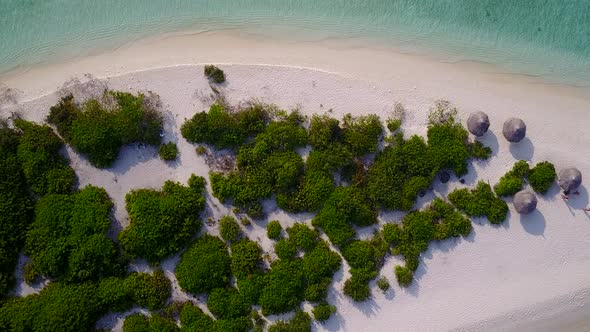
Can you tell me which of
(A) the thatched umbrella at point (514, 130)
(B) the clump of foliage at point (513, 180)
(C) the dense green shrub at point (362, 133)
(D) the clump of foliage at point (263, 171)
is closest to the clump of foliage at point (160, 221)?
(D) the clump of foliage at point (263, 171)

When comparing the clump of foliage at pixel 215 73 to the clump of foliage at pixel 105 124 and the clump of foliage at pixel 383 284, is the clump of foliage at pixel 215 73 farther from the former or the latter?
the clump of foliage at pixel 383 284

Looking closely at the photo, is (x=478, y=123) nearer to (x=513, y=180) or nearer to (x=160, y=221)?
(x=513, y=180)

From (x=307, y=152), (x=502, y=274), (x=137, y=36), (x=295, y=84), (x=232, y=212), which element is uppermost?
(x=137, y=36)

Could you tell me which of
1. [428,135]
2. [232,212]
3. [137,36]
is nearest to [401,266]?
[428,135]

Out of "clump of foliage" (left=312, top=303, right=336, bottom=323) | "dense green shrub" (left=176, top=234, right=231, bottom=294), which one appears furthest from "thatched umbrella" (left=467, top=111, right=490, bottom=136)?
"dense green shrub" (left=176, top=234, right=231, bottom=294)

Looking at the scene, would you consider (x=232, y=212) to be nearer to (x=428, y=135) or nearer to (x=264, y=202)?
(x=264, y=202)

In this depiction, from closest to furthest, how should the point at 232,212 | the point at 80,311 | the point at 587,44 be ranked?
the point at 80,311 → the point at 232,212 → the point at 587,44
